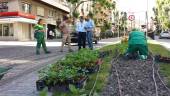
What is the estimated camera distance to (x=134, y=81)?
11.7m

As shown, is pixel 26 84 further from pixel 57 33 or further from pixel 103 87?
pixel 57 33

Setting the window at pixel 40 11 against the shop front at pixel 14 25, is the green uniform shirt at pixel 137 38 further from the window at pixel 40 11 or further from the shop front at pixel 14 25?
the window at pixel 40 11

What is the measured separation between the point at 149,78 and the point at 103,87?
7.16 ft

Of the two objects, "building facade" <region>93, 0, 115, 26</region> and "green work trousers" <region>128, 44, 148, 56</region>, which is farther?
"building facade" <region>93, 0, 115, 26</region>

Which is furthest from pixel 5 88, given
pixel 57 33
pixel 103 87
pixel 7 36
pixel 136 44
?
pixel 57 33

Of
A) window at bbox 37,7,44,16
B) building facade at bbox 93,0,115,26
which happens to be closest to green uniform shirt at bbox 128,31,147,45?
building facade at bbox 93,0,115,26

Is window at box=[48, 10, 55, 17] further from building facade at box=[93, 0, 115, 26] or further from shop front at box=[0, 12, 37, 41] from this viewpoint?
shop front at box=[0, 12, 37, 41]

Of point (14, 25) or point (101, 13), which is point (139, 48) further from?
point (101, 13)

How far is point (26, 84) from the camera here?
11.3m

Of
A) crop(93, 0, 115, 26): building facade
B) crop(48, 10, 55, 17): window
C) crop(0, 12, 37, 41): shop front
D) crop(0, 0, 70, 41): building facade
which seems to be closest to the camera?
crop(0, 12, 37, 41): shop front

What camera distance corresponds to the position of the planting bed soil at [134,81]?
9780 mm

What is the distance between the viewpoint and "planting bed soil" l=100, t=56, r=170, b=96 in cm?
978

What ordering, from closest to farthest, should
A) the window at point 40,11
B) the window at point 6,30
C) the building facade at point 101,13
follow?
the window at point 6,30 < the window at point 40,11 < the building facade at point 101,13

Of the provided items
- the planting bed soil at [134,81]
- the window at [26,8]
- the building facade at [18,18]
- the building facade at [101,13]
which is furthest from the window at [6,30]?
the planting bed soil at [134,81]
